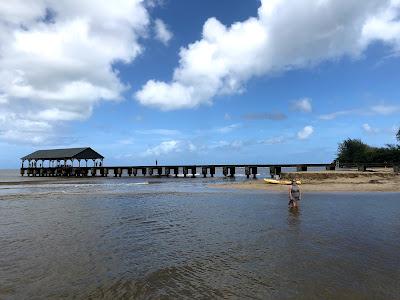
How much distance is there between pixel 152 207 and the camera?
2125 cm

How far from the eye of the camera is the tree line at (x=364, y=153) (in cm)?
7894

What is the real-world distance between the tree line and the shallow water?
224 feet

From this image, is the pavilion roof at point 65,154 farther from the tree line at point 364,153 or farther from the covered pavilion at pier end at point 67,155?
the tree line at point 364,153

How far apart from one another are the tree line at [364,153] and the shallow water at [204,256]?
68.4 m

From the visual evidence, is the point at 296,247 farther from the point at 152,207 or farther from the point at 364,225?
the point at 152,207

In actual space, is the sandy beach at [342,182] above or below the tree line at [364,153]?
below

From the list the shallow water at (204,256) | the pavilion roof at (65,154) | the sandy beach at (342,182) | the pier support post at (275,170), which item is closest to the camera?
the shallow water at (204,256)

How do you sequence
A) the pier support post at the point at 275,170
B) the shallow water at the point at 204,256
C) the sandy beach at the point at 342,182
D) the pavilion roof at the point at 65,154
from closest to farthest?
the shallow water at the point at 204,256
the sandy beach at the point at 342,182
the pier support post at the point at 275,170
the pavilion roof at the point at 65,154

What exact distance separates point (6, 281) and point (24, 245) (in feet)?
12.2

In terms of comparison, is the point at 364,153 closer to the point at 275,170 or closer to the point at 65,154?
the point at 275,170

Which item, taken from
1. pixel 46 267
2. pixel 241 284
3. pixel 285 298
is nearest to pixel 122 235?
pixel 46 267

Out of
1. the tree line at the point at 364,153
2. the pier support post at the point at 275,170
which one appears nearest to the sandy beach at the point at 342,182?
the pier support post at the point at 275,170

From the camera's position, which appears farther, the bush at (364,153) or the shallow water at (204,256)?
the bush at (364,153)

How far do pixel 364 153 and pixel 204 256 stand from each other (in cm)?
9129
